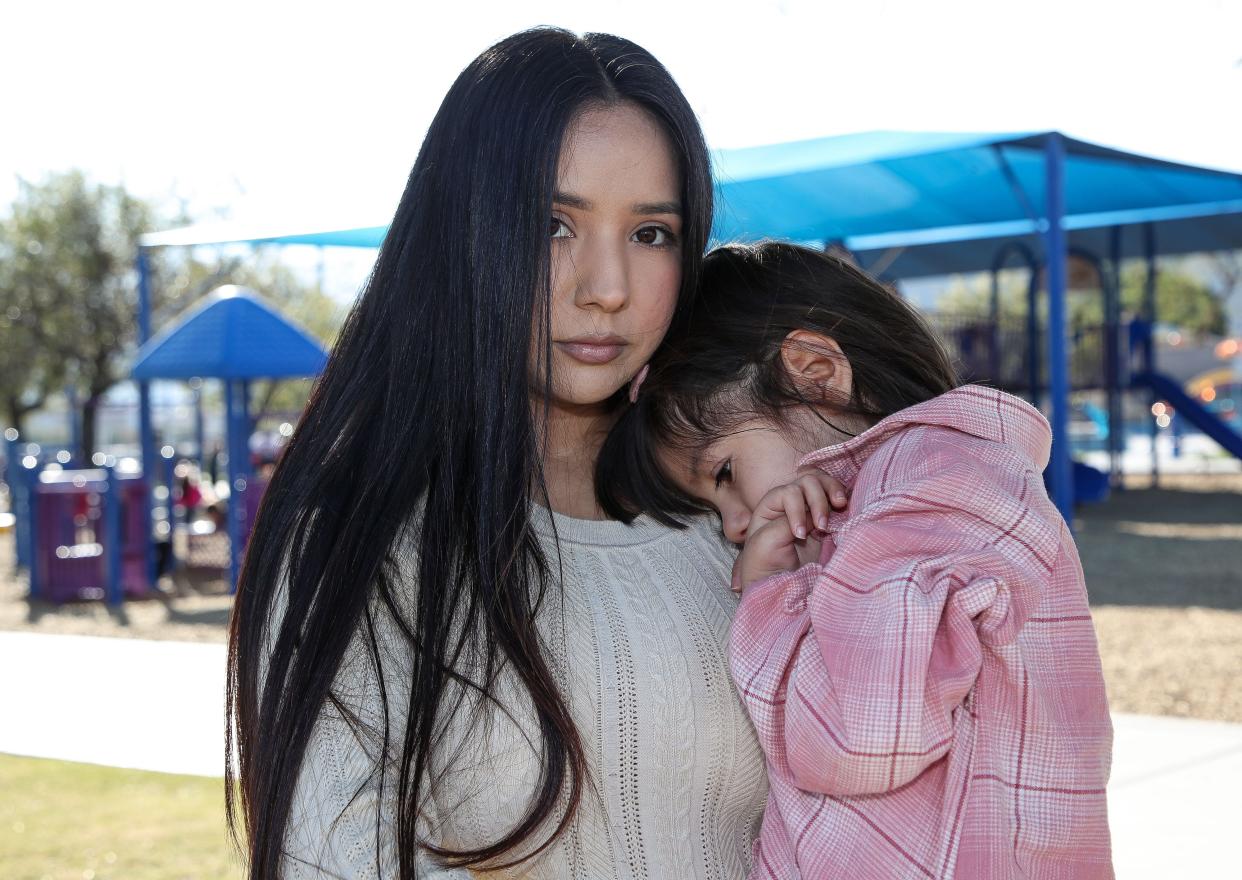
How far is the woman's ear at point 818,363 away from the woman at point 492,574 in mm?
198

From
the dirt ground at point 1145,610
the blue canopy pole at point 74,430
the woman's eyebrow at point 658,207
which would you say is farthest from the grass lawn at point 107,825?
the blue canopy pole at point 74,430

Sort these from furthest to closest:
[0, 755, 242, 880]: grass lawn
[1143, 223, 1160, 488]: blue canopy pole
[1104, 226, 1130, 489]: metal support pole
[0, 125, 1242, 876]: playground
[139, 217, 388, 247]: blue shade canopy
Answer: [1143, 223, 1160, 488]: blue canopy pole, [1104, 226, 1130, 489]: metal support pole, [139, 217, 388, 247]: blue shade canopy, [0, 125, 1242, 876]: playground, [0, 755, 242, 880]: grass lawn

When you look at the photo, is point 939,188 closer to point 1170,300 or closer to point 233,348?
point 233,348

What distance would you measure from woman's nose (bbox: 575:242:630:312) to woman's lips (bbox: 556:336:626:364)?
0.06 meters

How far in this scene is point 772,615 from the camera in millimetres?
1639

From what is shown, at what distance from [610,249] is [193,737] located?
4.70 metres

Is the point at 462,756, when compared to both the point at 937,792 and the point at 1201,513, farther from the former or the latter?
the point at 1201,513

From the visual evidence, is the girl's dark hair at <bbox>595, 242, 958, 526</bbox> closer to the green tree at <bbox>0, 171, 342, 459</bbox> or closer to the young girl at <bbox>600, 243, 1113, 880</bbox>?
the young girl at <bbox>600, 243, 1113, 880</bbox>

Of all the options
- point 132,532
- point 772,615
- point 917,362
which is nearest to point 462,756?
point 772,615

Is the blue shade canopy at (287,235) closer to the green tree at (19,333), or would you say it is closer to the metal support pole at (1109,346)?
the metal support pole at (1109,346)

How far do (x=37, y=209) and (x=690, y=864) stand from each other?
91.9 ft

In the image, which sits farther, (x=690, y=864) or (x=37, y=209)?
(x=37, y=209)

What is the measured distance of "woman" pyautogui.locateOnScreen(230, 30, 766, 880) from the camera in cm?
148

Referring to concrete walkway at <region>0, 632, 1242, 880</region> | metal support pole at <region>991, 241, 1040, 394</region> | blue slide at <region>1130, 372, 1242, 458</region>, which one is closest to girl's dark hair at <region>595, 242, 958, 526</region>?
concrete walkway at <region>0, 632, 1242, 880</region>
